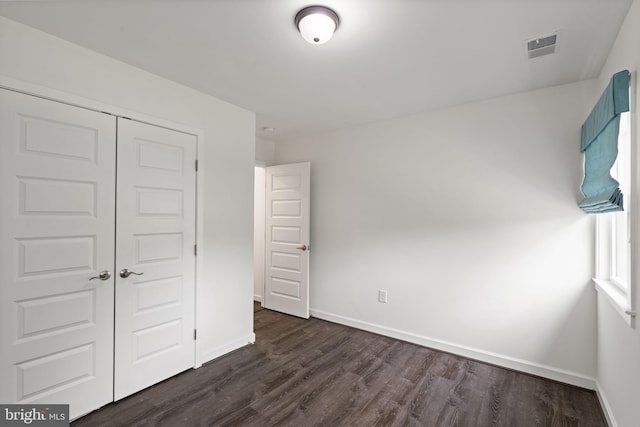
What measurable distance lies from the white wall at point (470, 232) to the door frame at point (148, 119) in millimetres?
1751

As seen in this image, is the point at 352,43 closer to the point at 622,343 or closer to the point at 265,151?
the point at 622,343

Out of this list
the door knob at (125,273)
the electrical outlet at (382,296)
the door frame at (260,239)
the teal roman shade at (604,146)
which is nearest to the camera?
the teal roman shade at (604,146)

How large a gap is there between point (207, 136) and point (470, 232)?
9.08 feet

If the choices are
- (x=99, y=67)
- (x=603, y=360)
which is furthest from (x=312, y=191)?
(x=603, y=360)

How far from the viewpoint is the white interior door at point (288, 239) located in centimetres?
404

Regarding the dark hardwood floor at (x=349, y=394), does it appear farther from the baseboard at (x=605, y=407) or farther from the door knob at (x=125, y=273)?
the door knob at (x=125, y=273)

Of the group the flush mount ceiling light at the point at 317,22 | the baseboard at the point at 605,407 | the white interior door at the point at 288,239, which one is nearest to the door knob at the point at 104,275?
the flush mount ceiling light at the point at 317,22

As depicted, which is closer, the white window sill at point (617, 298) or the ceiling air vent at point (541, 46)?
the white window sill at point (617, 298)


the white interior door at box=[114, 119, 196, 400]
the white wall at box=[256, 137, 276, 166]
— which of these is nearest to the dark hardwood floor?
the white interior door at box=[114, 119, 196, 400]

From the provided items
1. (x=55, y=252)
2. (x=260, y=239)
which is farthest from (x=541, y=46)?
(x=260, y=239)

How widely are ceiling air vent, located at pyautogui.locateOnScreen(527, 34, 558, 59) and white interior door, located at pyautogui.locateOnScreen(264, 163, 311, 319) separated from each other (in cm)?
260

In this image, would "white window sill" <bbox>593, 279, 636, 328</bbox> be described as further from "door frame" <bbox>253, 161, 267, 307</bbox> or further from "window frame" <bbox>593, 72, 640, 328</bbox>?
"door frame" <bbox>253, 161, 267, 307</bbox>

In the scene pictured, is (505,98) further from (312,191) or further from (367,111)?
(312,191)

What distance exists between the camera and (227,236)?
9.85 ft
